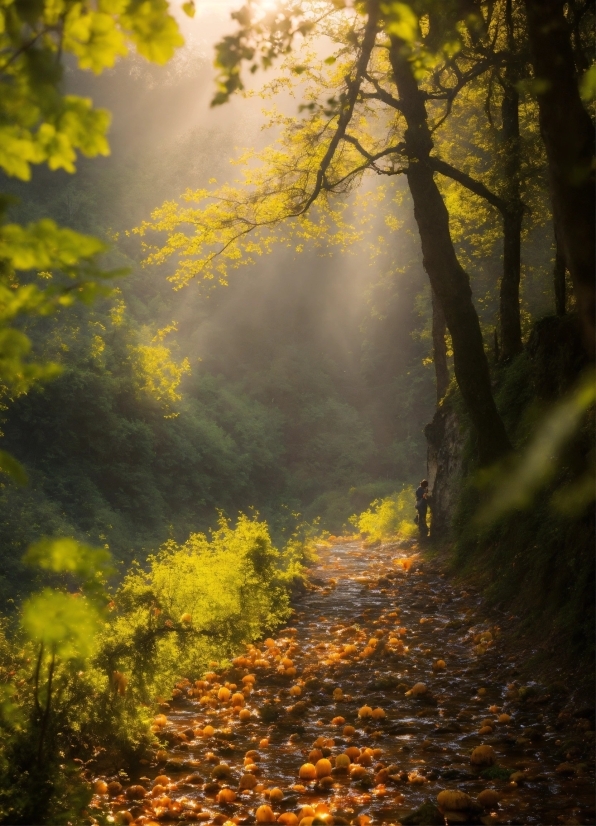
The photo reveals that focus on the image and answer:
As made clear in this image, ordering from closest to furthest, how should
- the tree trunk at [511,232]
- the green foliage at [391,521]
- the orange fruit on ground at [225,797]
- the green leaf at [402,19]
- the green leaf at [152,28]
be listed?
the green leaf at [152,28] → the green leaf at [402,19] → the orange fruit on ground at [225,797] → the tree trunk at [511,232] → the green foliage at [391,521]

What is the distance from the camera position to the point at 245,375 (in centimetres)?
4478

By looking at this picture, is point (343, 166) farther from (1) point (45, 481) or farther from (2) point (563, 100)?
(1) point (45, 481)

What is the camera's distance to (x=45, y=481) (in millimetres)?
23547

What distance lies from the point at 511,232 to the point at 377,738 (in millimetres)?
10213

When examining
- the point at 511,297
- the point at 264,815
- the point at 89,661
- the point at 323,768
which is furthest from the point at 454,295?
the point at 264,815

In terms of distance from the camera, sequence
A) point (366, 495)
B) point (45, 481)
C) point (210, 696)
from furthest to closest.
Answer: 1. point (366, 495)
2. point (45, 481)
3. point (210, 696)

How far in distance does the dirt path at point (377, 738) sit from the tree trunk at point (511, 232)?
6260mm

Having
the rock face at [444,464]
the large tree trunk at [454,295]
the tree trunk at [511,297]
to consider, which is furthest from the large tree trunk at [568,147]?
the rock face at [444,464]

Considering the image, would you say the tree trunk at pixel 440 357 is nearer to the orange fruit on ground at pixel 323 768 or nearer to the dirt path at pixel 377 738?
the dirt path at pixel 377 738

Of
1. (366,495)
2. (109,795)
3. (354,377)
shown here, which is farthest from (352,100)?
(354,377)

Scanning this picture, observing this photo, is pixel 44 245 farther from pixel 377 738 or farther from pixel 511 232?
pixel 511 232

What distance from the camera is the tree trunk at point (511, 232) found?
40.3 ft

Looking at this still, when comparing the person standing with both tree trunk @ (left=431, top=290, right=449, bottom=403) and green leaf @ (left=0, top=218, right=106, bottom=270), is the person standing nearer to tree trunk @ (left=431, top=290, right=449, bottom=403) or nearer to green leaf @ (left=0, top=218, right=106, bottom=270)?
tree trunk @ (left=431, top=290, right=449, bottom=403)

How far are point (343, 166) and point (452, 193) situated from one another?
403 cm
